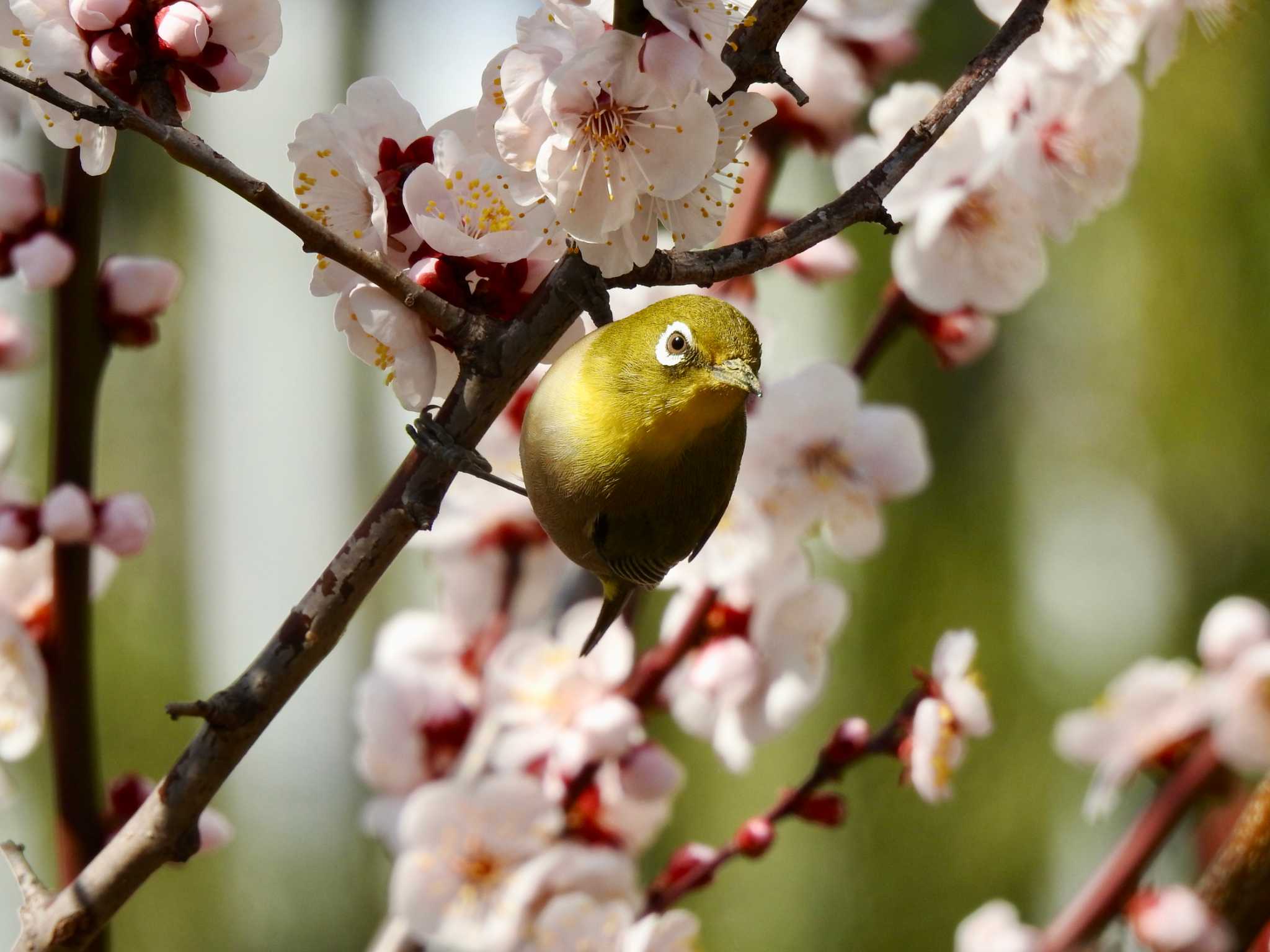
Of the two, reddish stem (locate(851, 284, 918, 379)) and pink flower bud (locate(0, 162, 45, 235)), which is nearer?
pink flower bud (locate(0, 162, 45, 235))

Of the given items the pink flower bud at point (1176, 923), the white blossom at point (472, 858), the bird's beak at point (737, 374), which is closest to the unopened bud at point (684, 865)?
the white blossom at point (472, 858)

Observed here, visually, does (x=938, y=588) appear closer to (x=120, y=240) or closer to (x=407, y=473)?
(x=120, y=240)

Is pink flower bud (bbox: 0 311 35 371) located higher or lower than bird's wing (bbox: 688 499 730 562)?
lower

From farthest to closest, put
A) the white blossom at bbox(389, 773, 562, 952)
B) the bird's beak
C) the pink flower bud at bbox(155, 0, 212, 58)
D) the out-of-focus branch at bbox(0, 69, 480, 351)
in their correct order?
the white blossom at bbox(389, 773, 562, 952), the bird's beak, the pink flower bud at bbox(155, 0, 212, 58), the out-of-focus branch at bbox(0, 69, 480, 351)

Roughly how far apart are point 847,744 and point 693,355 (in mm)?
395

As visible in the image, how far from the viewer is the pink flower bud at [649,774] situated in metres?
1.21

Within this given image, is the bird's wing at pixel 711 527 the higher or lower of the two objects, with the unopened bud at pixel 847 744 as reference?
higher

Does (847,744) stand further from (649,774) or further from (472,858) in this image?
(472,858)

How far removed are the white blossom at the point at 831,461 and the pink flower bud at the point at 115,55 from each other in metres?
0.67

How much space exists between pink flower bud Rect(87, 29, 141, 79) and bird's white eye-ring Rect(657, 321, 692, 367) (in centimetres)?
37

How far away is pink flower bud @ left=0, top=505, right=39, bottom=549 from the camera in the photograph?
918 millimetres

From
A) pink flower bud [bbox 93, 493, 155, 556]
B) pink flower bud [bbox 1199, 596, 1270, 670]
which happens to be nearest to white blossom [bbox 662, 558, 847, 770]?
pink flower bud [bbox 1199, 596, 1270, 670]

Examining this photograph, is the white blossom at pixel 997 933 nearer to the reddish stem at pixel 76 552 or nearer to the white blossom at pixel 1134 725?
the white blossom at pixel 1134 725

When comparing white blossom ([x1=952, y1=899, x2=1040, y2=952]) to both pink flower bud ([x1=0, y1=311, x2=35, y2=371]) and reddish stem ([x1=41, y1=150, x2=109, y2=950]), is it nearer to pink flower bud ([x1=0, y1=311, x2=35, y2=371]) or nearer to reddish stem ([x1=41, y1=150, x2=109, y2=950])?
reddish stem ([x1=41, y1=150, x2=109, y2=950])
